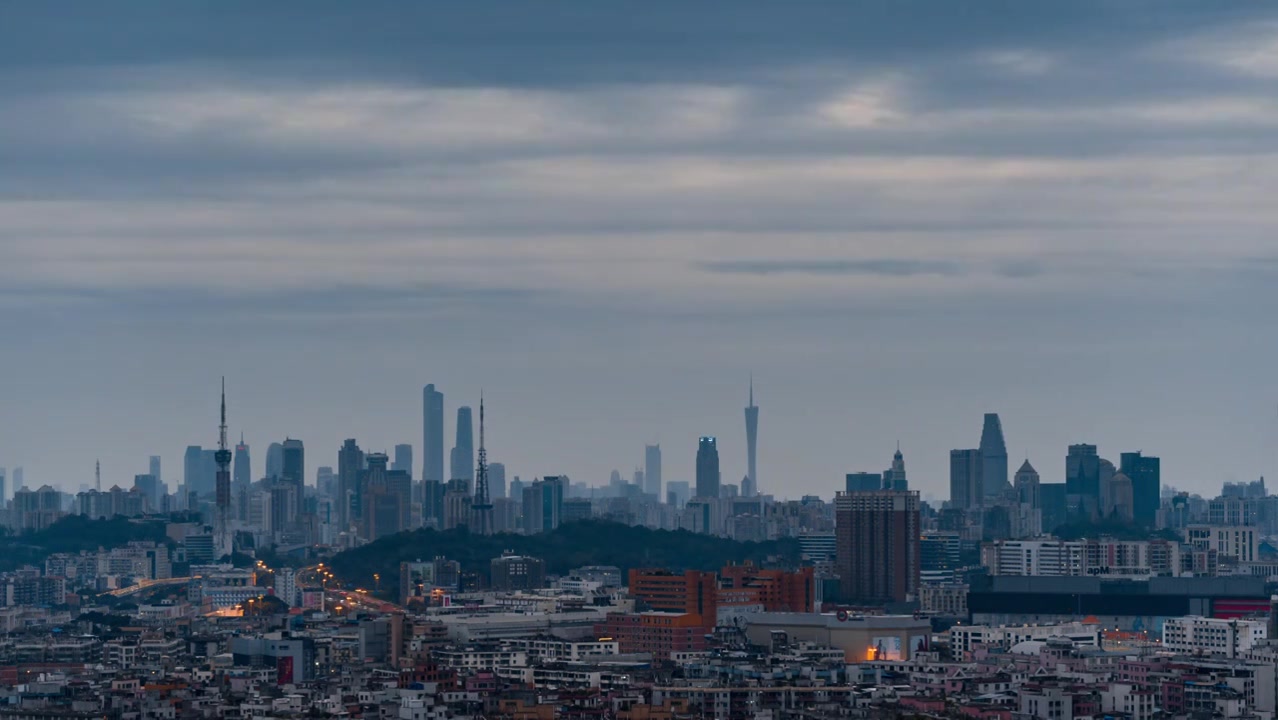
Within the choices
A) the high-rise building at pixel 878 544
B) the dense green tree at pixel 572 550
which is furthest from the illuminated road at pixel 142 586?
the high-rise building at pixel 878 544

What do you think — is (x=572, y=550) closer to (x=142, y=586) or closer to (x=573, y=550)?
(x=573, y=550)

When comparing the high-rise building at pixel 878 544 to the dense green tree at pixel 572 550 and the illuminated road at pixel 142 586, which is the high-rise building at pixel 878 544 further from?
the illuminated road at pixel 142 586

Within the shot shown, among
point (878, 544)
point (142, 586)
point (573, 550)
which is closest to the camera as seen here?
point (878, 544)

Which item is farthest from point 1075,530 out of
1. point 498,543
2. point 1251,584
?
point 1251,584

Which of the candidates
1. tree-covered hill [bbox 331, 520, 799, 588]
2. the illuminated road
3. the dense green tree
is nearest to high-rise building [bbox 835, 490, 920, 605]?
tree-covered hill [bbox 331, 520, 799, 588]

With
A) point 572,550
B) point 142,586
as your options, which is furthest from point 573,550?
point 142,586

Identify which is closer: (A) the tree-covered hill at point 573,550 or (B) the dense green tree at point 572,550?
(B) the dense green tree at point 572,550
